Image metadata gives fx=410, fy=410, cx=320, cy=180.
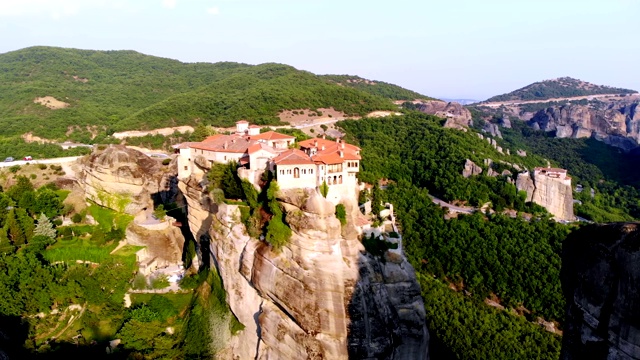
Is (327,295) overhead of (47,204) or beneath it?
beneath

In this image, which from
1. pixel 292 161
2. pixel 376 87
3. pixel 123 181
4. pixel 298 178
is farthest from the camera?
pixel 376 87

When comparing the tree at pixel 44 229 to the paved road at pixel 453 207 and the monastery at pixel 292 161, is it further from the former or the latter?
the paved road at pixel 453 207

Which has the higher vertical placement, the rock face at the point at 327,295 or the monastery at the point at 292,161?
the monastery at the point at 292,161

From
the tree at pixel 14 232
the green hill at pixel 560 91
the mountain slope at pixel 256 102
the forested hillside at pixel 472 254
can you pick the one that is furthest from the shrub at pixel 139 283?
the green hill at pixel 560 91

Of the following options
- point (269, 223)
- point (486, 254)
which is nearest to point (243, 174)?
point (269, 223)

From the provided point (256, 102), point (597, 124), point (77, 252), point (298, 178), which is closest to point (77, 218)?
point (77, 252)

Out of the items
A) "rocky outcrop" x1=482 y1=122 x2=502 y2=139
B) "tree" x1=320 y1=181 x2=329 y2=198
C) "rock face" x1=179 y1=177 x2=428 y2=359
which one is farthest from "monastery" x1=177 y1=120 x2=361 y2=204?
"rocky outcrop" x1=482 y1=122 x2=502 y2=139

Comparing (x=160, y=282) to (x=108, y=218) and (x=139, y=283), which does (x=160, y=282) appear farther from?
(x=108, y=218)
